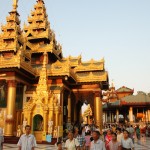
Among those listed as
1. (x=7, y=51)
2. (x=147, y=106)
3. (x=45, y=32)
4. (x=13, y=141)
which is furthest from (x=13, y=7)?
(x=147, y=106)

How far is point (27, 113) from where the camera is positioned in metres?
19.7

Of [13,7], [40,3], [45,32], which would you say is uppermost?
[40,3]

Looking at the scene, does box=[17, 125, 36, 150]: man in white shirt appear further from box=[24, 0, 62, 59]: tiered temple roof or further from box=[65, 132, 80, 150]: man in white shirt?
box=[24, 0, 62, 59]: tiered temple roof

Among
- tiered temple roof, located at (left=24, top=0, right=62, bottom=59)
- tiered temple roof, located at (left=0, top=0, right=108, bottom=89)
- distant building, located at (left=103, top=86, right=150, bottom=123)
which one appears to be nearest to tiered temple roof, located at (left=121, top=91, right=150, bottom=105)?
distant building, located at (left=103, top=86, right=150, bottom=123)

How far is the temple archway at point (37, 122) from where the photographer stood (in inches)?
796

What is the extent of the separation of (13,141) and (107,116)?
29420mm

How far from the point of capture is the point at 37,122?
2050 cm

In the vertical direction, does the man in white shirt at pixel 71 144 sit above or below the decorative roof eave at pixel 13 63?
below

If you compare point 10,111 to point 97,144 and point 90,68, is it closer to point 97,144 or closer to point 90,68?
point 90,68

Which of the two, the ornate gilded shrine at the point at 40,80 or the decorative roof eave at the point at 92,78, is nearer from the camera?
the ornate gilded shrine at the point at 40,80

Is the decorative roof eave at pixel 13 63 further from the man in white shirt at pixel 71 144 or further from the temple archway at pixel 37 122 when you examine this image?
the man in white shirt at pixel 71 144

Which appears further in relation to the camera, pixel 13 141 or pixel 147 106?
pixel 147 106

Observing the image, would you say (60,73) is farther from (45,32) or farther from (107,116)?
(107,116)

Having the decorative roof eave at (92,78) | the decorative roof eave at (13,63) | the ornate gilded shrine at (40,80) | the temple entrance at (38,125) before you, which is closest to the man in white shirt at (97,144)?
the ornate gilded shrine at (40,80)
